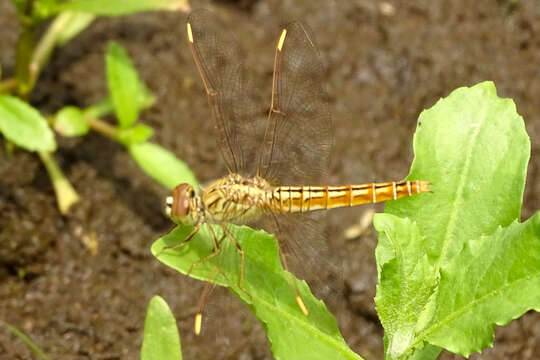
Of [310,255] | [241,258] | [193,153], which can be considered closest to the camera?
[241,258]

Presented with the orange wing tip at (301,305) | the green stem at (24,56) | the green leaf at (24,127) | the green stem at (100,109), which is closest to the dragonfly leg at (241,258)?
the orange wing tip at (301,305)

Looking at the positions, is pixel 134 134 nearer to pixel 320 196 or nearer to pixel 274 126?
pixel 274 126

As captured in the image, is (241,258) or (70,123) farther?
(70,123)

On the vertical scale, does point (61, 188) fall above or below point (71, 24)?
below

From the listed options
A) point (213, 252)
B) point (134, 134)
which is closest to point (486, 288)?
point (213, 252)

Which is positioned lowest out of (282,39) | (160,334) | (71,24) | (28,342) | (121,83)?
(28,342)

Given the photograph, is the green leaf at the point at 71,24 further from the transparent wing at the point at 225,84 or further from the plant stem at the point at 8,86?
the transparent wing at the point at 225,84

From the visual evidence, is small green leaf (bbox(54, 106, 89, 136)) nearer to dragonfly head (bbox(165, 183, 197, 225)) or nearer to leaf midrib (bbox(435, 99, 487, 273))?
dragonfly head (bbox(165, 183, 197, 225))

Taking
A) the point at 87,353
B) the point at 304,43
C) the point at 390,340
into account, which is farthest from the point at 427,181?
the point at 87,353
